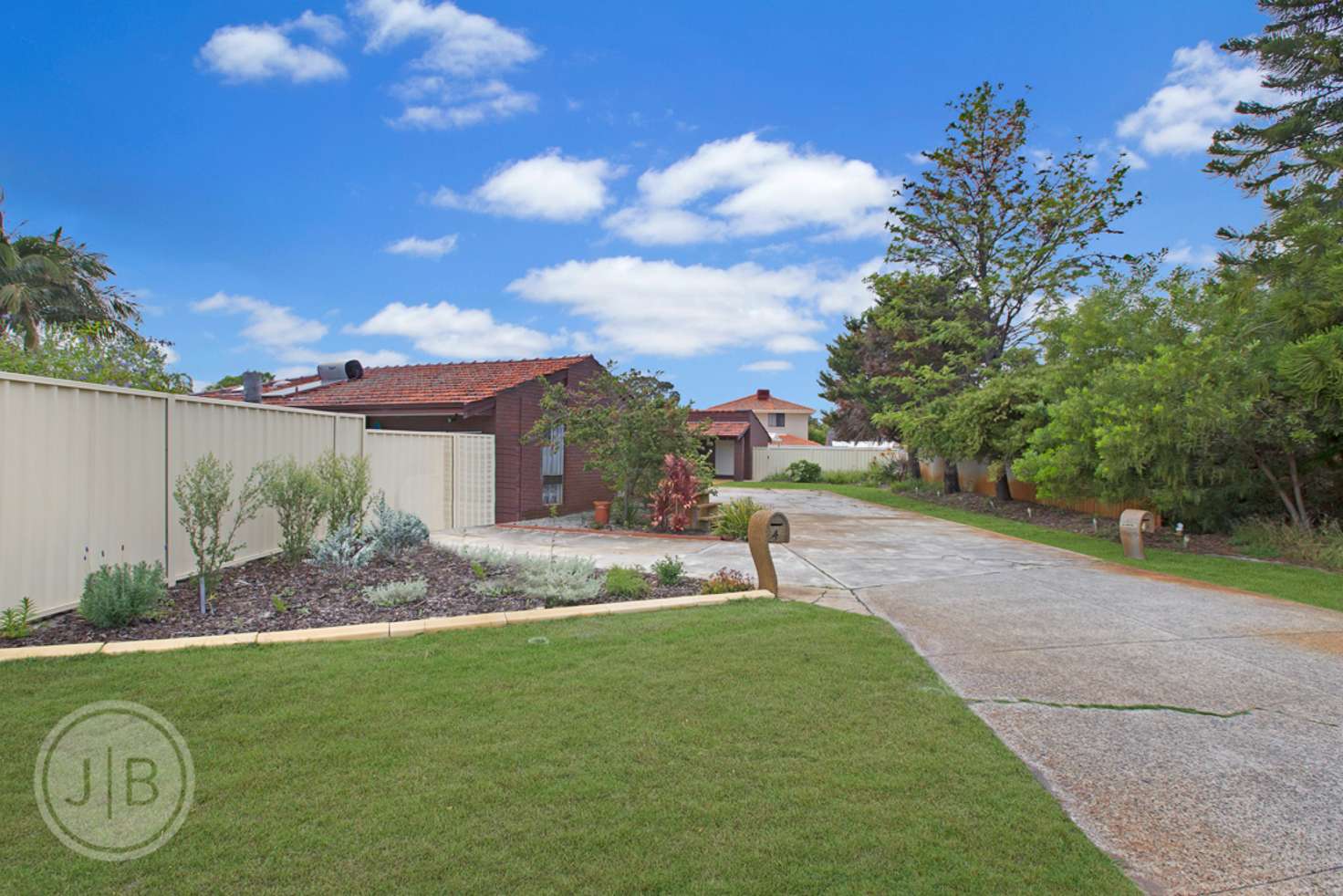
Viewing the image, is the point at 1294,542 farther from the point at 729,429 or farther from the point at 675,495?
the point at 729,429

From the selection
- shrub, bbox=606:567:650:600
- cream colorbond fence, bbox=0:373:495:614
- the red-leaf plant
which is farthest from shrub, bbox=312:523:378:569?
the red-leaf plant

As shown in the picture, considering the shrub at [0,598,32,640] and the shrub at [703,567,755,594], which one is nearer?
the shrub at [0,598,32,640]

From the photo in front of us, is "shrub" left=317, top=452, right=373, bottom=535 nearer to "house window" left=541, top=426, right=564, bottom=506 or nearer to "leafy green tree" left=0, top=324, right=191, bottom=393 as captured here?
"leafy green tree" left=0, top=324, right=191, bottom=393

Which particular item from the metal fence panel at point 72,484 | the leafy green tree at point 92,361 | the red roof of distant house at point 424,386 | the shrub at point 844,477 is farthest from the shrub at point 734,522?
the shrub at point 844,477

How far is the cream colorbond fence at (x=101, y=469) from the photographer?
5270 mm

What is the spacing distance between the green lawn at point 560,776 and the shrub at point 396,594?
131 centimetres

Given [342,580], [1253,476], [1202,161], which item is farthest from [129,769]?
[1202,161]

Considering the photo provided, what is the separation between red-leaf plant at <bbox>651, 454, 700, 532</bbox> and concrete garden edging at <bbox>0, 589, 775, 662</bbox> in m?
6.33

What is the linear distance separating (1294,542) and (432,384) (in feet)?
51.8

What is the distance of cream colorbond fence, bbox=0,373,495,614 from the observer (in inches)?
207

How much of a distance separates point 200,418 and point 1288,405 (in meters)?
14.5

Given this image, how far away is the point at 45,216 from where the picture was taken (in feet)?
71.9

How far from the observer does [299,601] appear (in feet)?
20.0

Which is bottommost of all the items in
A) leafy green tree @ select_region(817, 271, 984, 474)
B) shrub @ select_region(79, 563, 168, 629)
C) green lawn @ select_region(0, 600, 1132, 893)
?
green lawn @ select_region(0, 600, 1132, 893)
